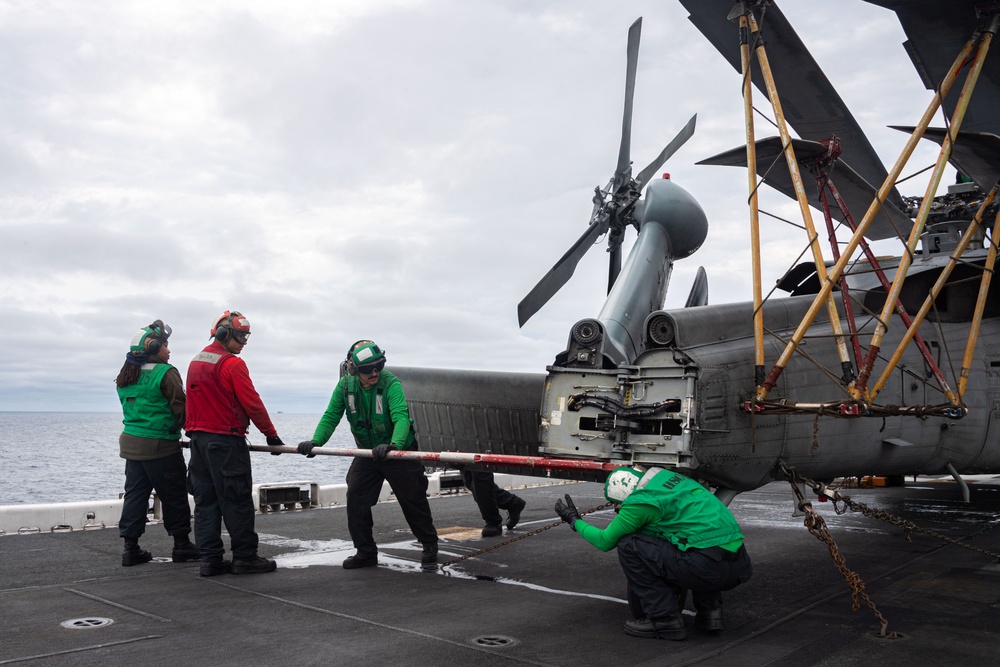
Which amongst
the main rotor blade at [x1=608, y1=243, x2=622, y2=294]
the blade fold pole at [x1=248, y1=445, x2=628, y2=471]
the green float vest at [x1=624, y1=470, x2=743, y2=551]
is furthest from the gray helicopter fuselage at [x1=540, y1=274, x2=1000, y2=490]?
the main rotor blade at [x1=608, y1=243, x2=622, y2=294]

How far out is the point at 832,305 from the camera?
6156mm

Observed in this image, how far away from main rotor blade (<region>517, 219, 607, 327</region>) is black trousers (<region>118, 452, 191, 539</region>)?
4.42m

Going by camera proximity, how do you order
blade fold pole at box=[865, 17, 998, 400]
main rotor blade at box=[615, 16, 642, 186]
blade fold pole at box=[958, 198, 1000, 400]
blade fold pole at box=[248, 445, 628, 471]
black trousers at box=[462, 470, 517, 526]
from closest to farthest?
blade fold pole at box=[248, 445, 628, 471]
blade fold pole at box=[865, 17, 998, 400]
blade fold pole at box=[958, 198, 1000, 400]
black trousers at box=[462, 470, 517, 526]
main rotor blade at box=[615, 16, 642, 186]

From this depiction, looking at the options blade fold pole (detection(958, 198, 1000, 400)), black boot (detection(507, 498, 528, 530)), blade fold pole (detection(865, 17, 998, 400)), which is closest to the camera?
blade fold pole (detection(865, 17, 998, 400))

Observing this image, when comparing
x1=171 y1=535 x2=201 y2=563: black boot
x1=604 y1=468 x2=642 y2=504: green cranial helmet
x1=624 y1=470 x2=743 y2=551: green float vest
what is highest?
x1=604 y1=468 x2=642 y2=504: green cranial helmet

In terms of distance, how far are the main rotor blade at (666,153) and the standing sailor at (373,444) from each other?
19.2ft

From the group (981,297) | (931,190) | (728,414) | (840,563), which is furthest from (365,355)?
(981,297)

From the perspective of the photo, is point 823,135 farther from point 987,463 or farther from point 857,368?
point 987,463

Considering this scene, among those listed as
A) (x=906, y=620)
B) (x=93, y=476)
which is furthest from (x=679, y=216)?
(x=93, y=476)

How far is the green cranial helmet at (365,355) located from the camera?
6832 millimetres

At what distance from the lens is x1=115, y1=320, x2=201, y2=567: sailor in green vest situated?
7207mm

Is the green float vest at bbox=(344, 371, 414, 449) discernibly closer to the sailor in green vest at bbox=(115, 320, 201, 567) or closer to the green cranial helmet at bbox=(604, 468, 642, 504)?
the sailor in green vest at bbox=(115, 320, 201, 567)

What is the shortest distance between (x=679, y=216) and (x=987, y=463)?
4.32 meters

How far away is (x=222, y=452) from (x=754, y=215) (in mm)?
4772
